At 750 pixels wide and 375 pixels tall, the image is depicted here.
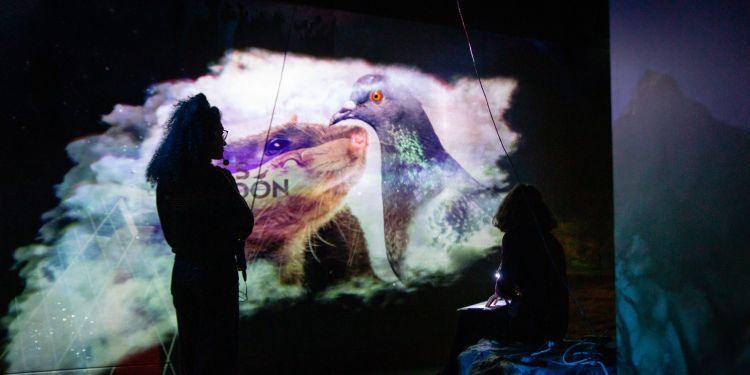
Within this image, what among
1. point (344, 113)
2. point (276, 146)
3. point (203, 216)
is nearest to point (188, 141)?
point (203, 216)

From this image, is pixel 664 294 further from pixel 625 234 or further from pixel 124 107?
pixel 124 107

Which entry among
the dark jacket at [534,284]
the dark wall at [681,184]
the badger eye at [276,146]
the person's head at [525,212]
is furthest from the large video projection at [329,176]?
the dark wall at [681,184]

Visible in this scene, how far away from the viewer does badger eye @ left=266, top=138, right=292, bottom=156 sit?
13.3 ft

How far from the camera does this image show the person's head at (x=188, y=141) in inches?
91.0

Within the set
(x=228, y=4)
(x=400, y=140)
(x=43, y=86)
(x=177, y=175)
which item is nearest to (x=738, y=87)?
(x=177, y=175)

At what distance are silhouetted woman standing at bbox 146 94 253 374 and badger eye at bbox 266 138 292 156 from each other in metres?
1.68

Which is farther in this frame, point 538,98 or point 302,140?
point 538,98

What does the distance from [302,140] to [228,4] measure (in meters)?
1.13

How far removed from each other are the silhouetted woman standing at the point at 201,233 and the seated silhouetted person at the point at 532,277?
1.54m

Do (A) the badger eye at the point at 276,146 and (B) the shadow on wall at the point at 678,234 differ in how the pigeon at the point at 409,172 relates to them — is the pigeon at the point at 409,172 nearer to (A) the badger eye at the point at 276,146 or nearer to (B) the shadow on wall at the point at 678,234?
(A) the badger eye at the point at 276,146

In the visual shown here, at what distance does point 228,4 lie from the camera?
155 inches

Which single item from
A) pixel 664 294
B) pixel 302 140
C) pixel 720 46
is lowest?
pixel 664 294

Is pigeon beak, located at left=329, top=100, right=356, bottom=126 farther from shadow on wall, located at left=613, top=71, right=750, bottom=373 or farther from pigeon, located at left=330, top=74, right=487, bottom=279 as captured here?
shadow on wall, located at left=613, top=71, right=750, bottom=373

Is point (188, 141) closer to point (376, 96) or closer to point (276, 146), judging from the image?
point (276, 146)
